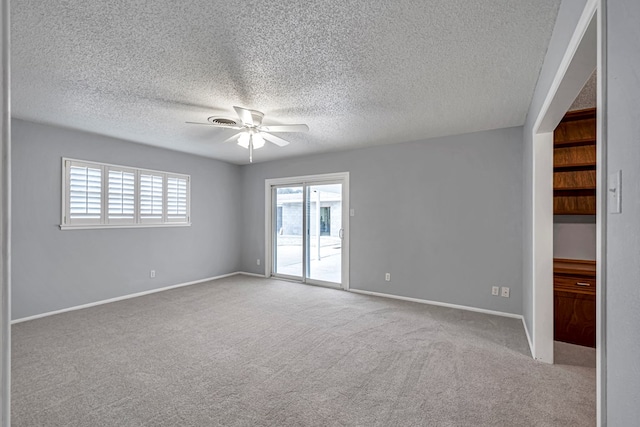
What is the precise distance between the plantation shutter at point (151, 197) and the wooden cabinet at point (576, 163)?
18.2 ft

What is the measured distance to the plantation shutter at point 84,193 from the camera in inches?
158

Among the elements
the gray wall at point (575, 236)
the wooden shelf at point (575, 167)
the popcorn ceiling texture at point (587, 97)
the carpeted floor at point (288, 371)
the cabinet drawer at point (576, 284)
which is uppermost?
the popcorn ceiling texture at point (587, 97)

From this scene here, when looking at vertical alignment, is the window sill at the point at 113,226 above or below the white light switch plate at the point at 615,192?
below

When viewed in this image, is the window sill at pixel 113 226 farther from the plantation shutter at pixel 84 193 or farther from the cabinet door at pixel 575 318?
the cabinet door at pixel 575 318

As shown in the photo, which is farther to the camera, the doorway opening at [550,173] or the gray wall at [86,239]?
the gray wall at [86,239]

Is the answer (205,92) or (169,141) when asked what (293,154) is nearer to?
(169,141)

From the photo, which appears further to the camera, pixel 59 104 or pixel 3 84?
pixel 59 104

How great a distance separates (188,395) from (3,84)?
2.30m

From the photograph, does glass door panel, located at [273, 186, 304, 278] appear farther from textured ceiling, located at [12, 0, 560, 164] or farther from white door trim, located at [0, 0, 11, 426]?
white door trim, located at [0, 0, 11, 426]

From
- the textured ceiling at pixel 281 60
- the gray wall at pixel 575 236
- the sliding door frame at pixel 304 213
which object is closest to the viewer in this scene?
the textured ceiling at pixel 281 60

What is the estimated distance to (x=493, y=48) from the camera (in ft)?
6.89

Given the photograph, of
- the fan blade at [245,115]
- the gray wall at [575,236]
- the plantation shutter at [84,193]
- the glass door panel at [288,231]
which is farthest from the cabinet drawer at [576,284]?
the plantation shutter at [84,193]

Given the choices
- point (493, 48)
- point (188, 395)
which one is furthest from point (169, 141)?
point (493, 48)

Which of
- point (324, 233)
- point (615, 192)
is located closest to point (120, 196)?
point (324, 233)
